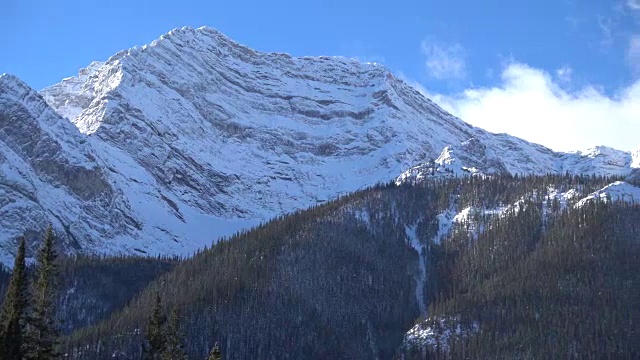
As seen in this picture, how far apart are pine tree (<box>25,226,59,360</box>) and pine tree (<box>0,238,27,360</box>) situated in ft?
5.35

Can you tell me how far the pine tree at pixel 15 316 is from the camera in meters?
54.7

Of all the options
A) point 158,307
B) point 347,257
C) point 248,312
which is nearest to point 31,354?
point 158,307

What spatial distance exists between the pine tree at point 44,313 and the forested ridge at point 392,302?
86.8m

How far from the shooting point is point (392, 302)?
617ft

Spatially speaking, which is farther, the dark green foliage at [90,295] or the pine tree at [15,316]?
the dark green foliage at [90,295]

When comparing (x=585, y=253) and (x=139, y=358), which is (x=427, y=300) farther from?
(x=139, y=358)

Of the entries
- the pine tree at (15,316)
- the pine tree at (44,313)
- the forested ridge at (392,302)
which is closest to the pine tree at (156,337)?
the pine tree at (44,313)

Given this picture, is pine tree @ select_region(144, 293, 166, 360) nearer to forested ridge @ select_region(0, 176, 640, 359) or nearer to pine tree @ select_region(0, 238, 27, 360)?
pine tree @ select_region(0, 238, 27, 360)

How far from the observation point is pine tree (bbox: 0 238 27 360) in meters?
54.7

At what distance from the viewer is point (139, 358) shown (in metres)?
150

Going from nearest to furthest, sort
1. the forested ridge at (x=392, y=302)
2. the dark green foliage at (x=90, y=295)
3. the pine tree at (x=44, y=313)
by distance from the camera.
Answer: the pine tree at (x=44, y=313) < the forested ridge at (x=392, y=302) < the dark green foliage at (x=90, y=295)

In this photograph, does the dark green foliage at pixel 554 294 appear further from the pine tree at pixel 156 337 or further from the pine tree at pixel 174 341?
the pine tree at pixel 156 337

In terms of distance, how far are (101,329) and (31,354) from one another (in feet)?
334

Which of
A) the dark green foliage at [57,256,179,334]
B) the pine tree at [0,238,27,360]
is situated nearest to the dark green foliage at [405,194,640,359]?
the dark green foliage at [57,256,179,334]
